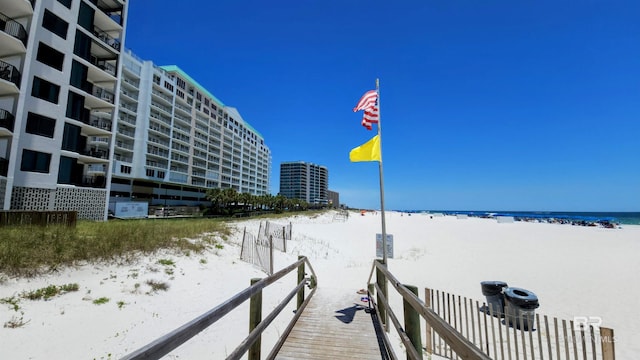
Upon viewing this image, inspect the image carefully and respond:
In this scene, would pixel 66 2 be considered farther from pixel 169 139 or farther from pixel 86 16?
pixel 169 139

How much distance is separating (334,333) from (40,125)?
1029 inches

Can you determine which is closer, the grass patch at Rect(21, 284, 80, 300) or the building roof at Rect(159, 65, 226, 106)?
the grass patch at Rect(21, 284, 80, 300)

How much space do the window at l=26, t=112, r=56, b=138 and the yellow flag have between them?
24.1m

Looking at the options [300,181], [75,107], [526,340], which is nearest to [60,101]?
[75,107]

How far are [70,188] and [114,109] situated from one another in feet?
29.4

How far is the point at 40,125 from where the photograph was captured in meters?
20.3

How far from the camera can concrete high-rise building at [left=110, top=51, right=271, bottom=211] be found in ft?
156

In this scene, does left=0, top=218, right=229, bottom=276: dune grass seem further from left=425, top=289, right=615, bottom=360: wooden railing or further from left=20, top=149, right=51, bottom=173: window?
left=20, top=149, right=51, bottom=173: window

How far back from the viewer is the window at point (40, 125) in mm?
19781

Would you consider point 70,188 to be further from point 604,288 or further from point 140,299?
point 604,288

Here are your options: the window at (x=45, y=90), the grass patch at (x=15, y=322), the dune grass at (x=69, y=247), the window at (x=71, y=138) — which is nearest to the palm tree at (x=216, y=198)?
the window at (x=71, y=138)

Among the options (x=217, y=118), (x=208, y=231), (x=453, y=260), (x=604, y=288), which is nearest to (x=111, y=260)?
(x=208, y=231)

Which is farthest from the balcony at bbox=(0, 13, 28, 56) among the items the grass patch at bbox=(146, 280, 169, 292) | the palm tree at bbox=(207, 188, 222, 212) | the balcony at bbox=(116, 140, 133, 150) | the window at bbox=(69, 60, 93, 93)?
the palm tree at bbox=(207, 188, 222, 212)

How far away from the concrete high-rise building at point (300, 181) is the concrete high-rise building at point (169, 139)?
8175 cm
